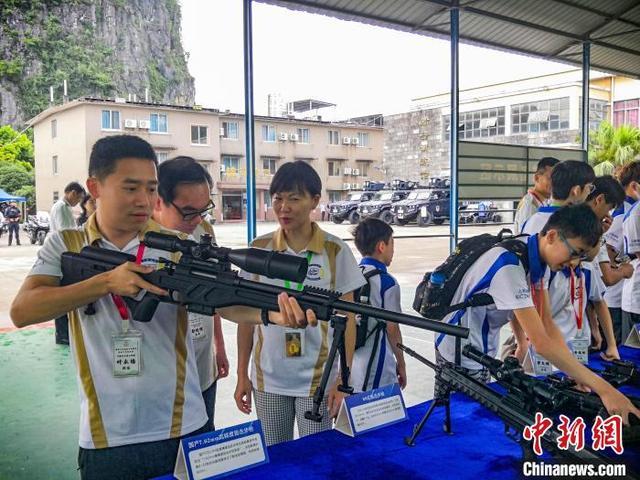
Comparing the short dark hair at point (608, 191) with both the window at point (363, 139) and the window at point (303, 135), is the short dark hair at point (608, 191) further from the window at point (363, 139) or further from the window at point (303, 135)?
the window at point (363, 139)

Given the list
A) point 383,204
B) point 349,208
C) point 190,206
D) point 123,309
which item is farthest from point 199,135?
point 123,309

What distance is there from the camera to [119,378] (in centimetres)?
144

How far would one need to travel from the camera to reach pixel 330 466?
1.48 meters

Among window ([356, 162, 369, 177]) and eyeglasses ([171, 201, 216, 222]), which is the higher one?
window ([356, 162, 369, 177])

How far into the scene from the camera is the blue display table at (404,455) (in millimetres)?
1452

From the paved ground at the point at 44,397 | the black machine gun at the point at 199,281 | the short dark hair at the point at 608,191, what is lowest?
the paved ground at the point at 44,397

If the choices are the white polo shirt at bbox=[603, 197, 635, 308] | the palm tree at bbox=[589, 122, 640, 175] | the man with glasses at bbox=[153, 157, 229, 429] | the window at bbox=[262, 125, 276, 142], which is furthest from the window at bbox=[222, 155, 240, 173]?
the man with glasses at bbox=[153, 157, 229, 429]

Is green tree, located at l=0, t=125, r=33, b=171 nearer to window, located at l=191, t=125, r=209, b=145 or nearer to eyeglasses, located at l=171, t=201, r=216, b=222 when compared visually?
window, located at l=191, t=125, r=209, b=145

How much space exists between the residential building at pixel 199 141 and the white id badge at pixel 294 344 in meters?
15.0

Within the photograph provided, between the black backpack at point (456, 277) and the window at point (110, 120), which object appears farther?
the window at point (110, 120)

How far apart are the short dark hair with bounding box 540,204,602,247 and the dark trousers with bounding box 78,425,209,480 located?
4.81ft

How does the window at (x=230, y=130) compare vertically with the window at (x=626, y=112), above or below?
below

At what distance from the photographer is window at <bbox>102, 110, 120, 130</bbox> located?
1923 centimetres

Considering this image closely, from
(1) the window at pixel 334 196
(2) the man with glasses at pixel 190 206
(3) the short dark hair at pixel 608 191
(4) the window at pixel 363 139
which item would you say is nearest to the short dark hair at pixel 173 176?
(2) the man with glasses at pixel 190 206
